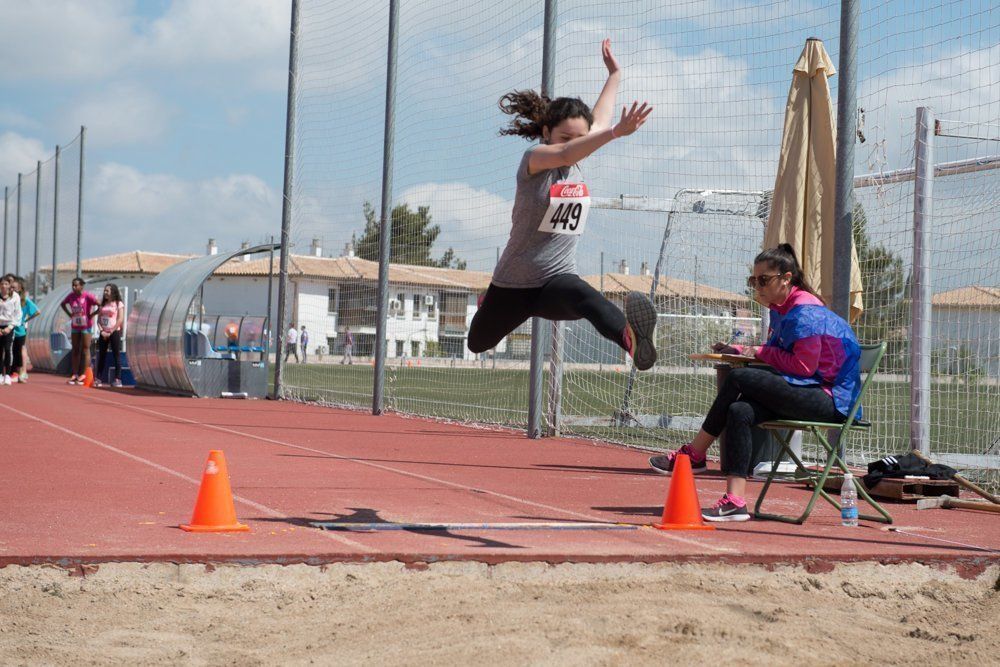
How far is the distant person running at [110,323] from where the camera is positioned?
868 inches

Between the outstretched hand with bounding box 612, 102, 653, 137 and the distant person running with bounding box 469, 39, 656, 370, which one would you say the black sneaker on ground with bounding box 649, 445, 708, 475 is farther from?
the outstretched hand with bounding box 612, 102, 653, 137

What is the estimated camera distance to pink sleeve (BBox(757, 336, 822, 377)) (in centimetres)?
620

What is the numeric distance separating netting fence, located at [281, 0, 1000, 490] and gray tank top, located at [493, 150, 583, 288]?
3287 mm

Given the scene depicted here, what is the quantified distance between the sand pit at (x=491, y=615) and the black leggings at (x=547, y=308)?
4.99 feet

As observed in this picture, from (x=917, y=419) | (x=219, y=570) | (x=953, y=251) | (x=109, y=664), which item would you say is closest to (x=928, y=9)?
(x=953, y=251)

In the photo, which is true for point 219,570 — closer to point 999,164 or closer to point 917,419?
point 917,419

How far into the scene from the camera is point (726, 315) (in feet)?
51.3

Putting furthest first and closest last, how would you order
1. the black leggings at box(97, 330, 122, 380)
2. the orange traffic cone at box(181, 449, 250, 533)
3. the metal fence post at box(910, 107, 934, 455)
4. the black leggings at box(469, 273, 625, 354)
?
the black leggings at box(97, 330, 122, 380) < the metal fence post at box(910, 107, 934, 455) < the black leggings at box(469, 273, 625, 354) < the orange traffic cone at box(181, 449, 250, 533)

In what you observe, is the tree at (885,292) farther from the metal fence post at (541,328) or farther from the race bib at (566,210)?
the race bib at (566,210)

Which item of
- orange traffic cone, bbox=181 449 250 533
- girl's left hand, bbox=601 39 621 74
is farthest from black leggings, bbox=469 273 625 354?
orange traffic cone, bbox=181 449 250 533

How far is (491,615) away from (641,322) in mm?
2309

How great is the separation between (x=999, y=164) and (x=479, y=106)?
6757 millimetres

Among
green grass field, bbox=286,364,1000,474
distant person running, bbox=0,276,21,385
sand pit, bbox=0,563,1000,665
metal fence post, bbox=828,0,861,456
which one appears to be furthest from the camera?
distant person running, bbox=0,276,21,385

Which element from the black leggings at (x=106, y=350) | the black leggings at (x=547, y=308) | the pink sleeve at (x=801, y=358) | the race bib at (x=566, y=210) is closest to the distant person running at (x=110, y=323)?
the black leggings at (x=106, y=350)
